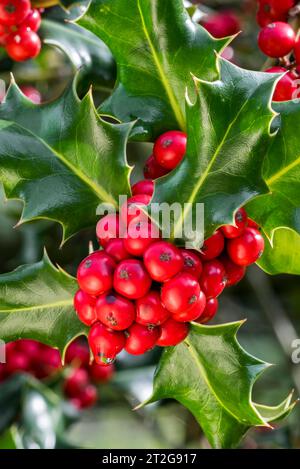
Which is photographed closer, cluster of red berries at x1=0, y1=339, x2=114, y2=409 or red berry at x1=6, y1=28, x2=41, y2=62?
red berry at x1=6, y1=28, x2=41, y2=62

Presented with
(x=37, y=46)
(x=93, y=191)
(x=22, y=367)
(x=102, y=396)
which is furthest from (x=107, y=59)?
(x=102, y=396)

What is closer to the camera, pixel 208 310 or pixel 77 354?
pixel 208 310

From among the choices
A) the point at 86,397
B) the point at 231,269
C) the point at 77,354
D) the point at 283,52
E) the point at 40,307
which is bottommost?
the point at 86,397

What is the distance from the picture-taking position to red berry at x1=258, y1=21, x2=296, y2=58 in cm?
144

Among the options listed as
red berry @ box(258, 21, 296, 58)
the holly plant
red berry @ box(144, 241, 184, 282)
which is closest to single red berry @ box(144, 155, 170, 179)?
the holly plant

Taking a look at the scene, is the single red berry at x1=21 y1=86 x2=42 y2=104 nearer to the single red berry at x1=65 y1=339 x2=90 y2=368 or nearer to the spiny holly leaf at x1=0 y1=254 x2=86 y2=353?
the single red berry at x1=65 y1=339 x2=90 y2=368

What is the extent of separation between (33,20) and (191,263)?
34.2 inches

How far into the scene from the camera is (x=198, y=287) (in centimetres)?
112

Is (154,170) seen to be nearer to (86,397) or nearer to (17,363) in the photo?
(17,363)

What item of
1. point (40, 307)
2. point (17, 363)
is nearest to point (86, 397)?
point (17, 363)

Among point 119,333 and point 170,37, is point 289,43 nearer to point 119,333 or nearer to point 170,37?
point 170,37

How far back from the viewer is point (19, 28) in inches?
65.3

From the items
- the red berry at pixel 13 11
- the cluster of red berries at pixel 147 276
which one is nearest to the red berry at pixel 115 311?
the cluster of red berries at pixel 147 276

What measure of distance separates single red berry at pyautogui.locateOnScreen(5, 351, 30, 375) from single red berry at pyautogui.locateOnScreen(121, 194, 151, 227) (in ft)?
3.86
